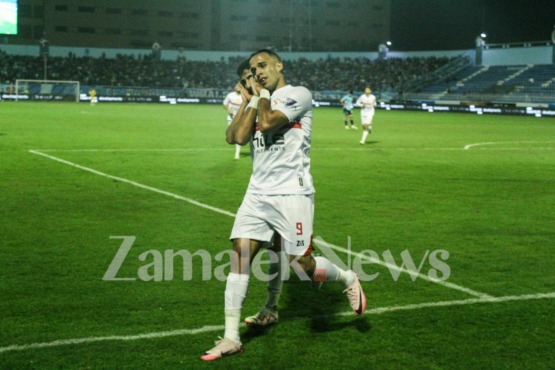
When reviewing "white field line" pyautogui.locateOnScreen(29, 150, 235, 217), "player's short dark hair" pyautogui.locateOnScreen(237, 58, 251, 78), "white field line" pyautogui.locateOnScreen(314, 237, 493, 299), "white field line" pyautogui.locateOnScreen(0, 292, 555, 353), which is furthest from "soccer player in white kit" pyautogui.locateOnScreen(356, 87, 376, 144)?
"player's short dark hair" pyautogui.locateOnScreen(237, 58, 251, 78)

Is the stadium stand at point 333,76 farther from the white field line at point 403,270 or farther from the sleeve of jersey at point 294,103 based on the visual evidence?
the sleeve of jersey at point 294,103

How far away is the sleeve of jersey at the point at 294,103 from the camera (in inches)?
214

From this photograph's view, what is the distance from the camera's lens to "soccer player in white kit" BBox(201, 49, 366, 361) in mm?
5457

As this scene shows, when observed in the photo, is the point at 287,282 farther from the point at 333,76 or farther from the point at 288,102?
the point at 333,76

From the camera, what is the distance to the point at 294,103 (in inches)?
215

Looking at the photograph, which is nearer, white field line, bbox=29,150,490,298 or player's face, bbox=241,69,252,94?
player's face, bbox=241,69,252,94

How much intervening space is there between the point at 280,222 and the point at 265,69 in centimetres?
113

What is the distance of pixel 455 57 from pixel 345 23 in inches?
1306

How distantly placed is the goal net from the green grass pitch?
50804 millimetres

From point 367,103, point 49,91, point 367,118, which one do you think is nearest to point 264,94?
point 367,118

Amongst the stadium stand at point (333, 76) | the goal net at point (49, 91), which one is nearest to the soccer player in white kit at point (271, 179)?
the stadium stand at point (333, 76)

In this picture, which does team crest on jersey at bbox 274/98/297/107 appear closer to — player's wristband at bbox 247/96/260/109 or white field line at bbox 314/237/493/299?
player's wristband at bbox 247/96/260/109

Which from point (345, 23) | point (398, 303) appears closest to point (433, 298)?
point (398, 303)

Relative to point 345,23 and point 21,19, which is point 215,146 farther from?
point 345,23
